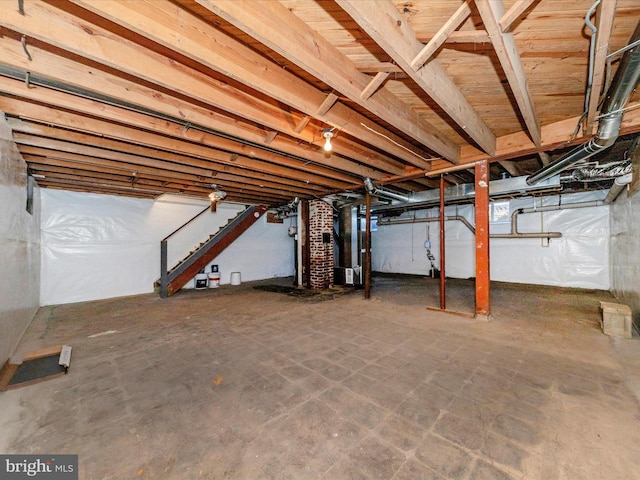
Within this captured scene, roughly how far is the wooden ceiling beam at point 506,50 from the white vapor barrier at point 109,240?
6.99 m

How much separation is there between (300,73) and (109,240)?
19.8 ft

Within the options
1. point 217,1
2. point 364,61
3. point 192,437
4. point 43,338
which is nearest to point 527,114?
point 364,61

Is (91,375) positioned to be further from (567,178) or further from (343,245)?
(567,178)

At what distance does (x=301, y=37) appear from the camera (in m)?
1.57

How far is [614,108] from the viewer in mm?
2098

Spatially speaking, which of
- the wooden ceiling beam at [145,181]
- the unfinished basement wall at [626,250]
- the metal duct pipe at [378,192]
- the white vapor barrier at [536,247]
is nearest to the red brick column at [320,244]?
the wooden ceiling beam at [145,181]

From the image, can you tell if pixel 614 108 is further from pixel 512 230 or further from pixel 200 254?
pixel 200 254

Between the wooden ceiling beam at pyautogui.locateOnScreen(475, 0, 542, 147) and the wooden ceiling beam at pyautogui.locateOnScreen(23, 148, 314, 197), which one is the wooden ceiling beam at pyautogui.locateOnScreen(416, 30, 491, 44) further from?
the wooden ceiling beam at pyautogui.locateOnScreen(23, 148, 314, 197)

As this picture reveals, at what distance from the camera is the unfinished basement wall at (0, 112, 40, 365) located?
244cm

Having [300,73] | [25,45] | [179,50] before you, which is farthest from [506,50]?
[25,45]

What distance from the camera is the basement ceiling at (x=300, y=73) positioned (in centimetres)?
142

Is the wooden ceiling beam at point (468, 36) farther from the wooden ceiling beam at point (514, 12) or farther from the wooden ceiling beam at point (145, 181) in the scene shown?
the wooden ceiling beam at point (145, 181)

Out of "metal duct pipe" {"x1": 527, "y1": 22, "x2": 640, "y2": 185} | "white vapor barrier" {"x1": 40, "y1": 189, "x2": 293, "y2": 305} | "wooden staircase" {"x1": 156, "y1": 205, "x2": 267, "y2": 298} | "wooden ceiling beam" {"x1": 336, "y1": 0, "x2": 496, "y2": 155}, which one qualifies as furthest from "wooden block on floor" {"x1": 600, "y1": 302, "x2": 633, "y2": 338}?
"white vapor barrier" {"x1": 40, "y1": 189, "x2": 293, "y2": 305}

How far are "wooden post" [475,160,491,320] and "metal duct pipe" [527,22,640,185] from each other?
2.86ft
